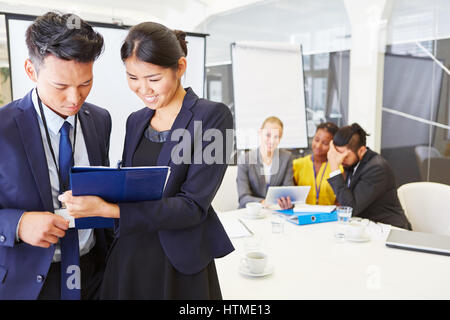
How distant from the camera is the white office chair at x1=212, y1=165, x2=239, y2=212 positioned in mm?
3342

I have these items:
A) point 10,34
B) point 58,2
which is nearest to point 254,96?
point 58,2

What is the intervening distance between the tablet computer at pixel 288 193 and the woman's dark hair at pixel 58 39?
65.3 inches

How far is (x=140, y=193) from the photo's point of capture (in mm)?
1020

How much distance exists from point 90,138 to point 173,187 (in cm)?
36

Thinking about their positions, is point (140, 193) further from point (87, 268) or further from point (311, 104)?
point (311, 104)

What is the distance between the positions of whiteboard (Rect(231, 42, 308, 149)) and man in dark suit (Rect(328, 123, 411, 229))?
69.9 inches

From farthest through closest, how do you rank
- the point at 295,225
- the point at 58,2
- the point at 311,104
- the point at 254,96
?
the point at 311,104 → the point at 254,96 → the point at 58,2 → the point at 295,225

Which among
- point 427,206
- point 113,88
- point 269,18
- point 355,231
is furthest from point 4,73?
point 269,18

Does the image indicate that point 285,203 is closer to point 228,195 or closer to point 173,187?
point 228,195

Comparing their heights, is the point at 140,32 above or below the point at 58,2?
below

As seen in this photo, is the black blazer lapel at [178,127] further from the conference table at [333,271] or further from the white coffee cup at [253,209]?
the white coffee cup at [253,209]

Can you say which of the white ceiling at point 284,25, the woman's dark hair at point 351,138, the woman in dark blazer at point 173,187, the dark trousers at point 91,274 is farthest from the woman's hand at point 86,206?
the white ceiling at point 284,25

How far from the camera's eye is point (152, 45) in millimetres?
1085
